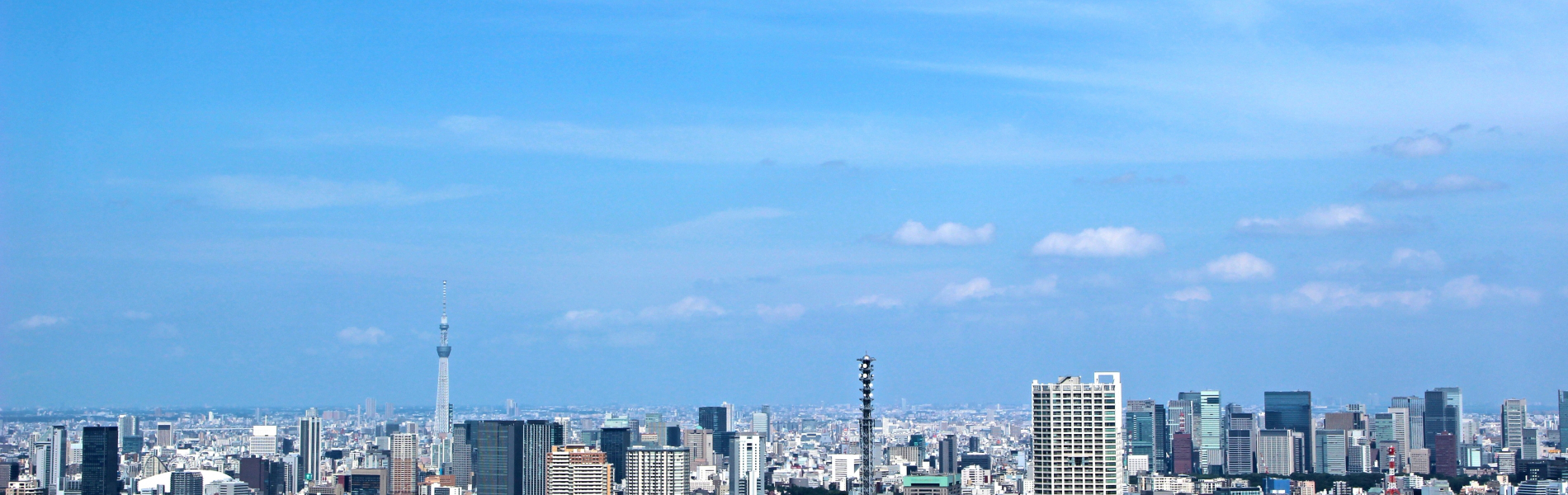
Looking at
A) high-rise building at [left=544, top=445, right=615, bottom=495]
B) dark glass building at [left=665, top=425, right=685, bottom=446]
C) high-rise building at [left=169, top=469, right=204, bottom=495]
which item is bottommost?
high-rise building at [left=169, top=469, right=204, bottom=495]

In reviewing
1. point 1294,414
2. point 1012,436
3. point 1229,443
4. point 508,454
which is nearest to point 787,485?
point 508,454

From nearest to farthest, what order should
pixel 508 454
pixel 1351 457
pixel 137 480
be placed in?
pixel 137 480 → pixel 508 454 → pixel 1351 457

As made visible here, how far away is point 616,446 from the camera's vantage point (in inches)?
2100

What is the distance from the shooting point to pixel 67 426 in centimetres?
3525

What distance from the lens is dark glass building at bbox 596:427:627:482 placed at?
48.6 m

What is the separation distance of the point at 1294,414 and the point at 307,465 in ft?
134

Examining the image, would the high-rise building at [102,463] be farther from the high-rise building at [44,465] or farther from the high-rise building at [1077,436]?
the high-rise building at [1077,436]

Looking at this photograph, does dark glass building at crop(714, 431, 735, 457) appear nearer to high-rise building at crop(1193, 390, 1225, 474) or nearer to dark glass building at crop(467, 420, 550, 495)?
dark glass building at crop(467, 420, 550, 495)

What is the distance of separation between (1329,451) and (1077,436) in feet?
159

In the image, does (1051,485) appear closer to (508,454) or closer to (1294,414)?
(508,454)

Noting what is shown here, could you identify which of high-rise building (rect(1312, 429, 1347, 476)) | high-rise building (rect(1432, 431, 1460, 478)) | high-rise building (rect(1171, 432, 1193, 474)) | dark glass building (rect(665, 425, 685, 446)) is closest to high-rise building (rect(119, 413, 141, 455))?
dark glass building (rect(665, 425, 685, 446))

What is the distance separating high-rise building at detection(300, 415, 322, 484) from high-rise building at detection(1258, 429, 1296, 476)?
34.6 metres

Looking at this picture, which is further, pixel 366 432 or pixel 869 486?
pixel 366 432

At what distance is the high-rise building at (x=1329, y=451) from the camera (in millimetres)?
69125
